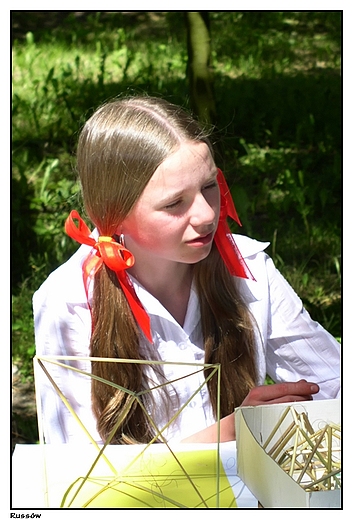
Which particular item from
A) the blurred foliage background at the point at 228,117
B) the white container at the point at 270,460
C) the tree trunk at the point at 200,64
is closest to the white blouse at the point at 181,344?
the white container at the point at 270,460

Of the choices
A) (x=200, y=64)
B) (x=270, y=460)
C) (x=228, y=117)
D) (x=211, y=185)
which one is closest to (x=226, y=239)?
(x=211, y=185)

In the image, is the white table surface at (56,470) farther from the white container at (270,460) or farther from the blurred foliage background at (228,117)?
the blurred foliage background at (228,117)

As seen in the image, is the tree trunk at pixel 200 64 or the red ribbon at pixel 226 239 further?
the tree trunk at pixel 200 64

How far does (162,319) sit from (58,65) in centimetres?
193

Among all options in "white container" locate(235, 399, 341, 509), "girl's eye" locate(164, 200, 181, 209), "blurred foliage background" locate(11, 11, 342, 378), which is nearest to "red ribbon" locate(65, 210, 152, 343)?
"girl's eye" locate(164, 200, 181, 209)

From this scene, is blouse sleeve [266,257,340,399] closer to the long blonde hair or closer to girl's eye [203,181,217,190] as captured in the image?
the long blonde hair

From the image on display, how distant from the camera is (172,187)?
1.04 meters

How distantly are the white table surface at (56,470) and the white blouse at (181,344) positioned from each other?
49 mm

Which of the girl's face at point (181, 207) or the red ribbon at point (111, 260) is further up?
the girl's face at point (181, 207)

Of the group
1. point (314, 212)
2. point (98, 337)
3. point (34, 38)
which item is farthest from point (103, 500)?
point (34, 38)

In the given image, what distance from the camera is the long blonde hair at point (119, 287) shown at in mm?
1069

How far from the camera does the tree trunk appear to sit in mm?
1686

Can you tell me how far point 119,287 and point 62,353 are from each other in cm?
14

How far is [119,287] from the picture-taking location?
1146mm
